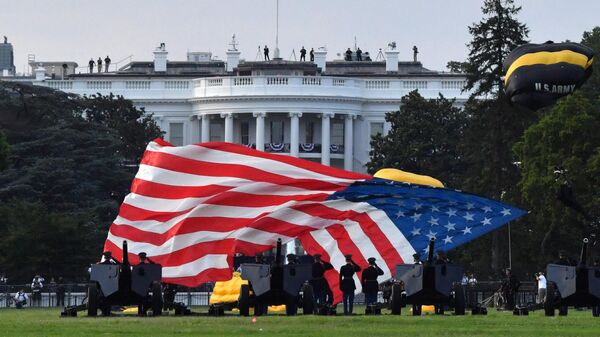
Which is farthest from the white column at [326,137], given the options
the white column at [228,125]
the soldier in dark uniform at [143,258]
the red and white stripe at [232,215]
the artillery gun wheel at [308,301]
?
the soldier in dark uniform at [143,258]

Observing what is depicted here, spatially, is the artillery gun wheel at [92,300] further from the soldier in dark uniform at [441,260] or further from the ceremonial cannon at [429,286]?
the soldier in dark uniform at [441,260]

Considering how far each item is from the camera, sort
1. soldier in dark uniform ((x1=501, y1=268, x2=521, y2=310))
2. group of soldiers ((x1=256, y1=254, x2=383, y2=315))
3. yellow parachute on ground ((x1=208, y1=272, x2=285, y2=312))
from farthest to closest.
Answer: soldier in dark uniform ((x1=501, y1=268, x2=521, y2=310)) < yellow parachute on ground ((x1=208, y1=272, x2=285, y2=312)) < group of soldiers ((x1=256, y1=254, x2=383, y2=315))

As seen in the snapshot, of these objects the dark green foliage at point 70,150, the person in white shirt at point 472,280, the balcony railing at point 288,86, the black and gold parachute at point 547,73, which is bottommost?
the person in white shirt at point 472,280

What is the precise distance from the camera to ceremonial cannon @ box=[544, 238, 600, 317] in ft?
167

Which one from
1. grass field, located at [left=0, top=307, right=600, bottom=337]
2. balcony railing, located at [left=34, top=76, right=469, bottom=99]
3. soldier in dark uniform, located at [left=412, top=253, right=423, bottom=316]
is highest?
balcony railing, located at [left=34, top=76, right=469, bottom=99]

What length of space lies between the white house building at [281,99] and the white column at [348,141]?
0.06 metres

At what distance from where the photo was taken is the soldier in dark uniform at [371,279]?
2095 inches

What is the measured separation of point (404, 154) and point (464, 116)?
5.70 m

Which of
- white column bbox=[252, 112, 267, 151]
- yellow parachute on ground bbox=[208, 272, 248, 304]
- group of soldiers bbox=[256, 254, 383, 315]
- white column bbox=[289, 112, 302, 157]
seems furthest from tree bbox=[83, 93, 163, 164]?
group of soldiers bbox=[256, 254, 383, 315]

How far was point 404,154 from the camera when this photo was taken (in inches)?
5251

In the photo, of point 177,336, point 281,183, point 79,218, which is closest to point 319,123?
point 79,218

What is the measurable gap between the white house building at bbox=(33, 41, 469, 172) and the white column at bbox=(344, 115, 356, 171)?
0.20 feet

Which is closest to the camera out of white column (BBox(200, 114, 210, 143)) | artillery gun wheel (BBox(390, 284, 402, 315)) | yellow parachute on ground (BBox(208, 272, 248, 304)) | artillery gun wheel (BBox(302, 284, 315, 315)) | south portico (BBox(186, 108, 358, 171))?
artillery gun wheel (BBox(302, 284, 315, 315))

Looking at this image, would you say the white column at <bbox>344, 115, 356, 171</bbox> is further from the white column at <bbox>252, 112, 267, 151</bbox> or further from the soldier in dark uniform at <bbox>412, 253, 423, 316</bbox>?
the soldier in dark uniform at <bbox>412, 253, 423, 316</bbox>
